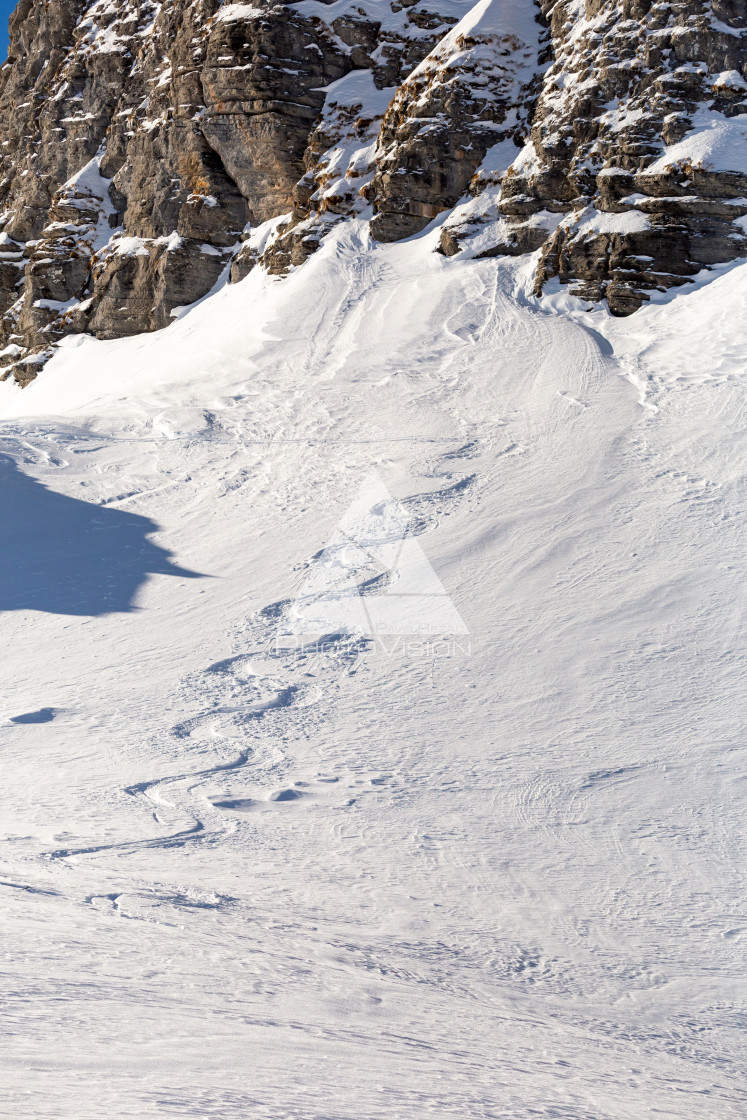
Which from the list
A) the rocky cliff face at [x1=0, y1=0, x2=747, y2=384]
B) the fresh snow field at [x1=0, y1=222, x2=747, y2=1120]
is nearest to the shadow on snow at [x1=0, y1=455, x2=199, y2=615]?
the fresh snow field at [x1=0, y1=222, x2=747, y2=1120]

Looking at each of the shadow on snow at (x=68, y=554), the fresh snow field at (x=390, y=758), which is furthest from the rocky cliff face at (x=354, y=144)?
the shadow on snow at (x=68, y=554)

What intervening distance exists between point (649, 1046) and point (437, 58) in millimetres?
27011

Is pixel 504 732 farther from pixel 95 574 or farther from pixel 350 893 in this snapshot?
pixel 95 574

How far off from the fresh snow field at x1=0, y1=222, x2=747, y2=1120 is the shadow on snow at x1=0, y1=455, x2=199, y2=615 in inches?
2.1

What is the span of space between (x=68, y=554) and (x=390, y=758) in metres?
6.21

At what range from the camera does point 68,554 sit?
11406 mm

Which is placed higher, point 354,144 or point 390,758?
point 354,144

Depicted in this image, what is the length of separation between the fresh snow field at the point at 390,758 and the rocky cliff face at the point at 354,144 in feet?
15.0

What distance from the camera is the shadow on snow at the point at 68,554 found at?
10329 millimetres

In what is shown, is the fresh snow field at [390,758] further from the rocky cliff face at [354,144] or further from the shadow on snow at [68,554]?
the rocky cliff face at [354,144]

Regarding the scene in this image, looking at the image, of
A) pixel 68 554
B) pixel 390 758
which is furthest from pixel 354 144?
pixel 390 758

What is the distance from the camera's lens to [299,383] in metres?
18.0

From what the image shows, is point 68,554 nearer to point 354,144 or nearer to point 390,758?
point 390,758

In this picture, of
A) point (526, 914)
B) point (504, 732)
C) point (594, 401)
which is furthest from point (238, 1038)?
point (594, 401)
